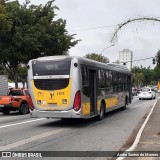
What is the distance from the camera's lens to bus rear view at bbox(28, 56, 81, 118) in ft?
50.4

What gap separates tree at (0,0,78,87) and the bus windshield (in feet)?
48.4

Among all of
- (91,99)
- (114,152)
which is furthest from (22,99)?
(114,152)

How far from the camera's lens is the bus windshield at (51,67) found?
15.7 metres

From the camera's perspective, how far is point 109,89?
20859 mm

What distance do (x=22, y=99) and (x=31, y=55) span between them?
10.3 metres

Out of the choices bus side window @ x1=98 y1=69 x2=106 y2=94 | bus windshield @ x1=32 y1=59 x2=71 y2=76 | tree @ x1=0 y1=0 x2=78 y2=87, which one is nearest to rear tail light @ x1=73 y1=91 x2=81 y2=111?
bus windshield @ x1=32 y1=59 x2=71 y2=76

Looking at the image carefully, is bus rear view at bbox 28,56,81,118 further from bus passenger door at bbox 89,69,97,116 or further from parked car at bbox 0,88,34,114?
parked car at bbox 0,88,34,114

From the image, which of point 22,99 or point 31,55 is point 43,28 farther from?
point 22,99

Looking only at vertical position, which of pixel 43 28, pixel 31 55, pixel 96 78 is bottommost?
pixel 96 78

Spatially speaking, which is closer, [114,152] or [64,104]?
[114,152]

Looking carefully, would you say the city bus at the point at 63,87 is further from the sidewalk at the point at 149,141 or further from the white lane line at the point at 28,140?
the sidewalk at the point at 149,141

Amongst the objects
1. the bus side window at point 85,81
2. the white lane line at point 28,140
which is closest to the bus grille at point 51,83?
the bus side window at point 85,81

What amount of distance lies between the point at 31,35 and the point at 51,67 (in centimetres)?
1716

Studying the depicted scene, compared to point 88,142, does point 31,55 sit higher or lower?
higher
